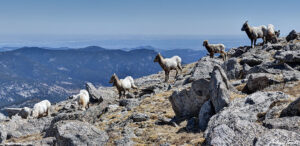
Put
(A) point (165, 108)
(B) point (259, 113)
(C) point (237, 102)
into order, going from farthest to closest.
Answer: (A) point (165, 108) → (C) point (237, 102) → (B) point (259, 113)

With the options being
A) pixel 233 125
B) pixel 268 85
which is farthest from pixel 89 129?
pixel 268 85

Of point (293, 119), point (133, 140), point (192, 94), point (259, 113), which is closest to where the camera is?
point (293, 119)

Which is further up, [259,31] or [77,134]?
[259,31]

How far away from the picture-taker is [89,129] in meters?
16.2

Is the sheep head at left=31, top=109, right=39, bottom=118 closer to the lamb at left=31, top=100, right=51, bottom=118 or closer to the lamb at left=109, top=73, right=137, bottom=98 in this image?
the lamb at left=31, top=100, right=51, bottom=118

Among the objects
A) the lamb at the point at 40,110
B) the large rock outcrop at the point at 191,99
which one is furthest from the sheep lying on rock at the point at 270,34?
the lamb at the point at 40,110

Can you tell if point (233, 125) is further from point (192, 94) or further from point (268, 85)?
point (268, 85)

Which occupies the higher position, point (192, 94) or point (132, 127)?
point (192, 94)

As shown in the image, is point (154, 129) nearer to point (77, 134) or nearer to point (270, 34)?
point (77, 134)

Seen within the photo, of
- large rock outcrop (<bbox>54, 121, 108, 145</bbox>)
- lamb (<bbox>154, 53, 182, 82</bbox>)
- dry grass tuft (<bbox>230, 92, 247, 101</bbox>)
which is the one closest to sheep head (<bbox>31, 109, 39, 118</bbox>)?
lamb (<bbox>154, 53, 182, 82</bbox>)

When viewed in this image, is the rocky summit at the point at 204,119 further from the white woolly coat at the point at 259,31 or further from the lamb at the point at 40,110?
the white woolly coat at the point at 259,31

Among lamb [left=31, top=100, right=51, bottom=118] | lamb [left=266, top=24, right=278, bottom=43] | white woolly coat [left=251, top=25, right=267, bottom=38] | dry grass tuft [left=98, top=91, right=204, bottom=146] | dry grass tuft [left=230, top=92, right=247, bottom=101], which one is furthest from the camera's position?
lamb [left=266, top=24, right=278, bottom=43]

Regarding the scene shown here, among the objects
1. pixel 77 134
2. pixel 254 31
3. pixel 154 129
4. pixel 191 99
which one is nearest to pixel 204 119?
pixel 191 99

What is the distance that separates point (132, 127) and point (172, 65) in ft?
74.2
